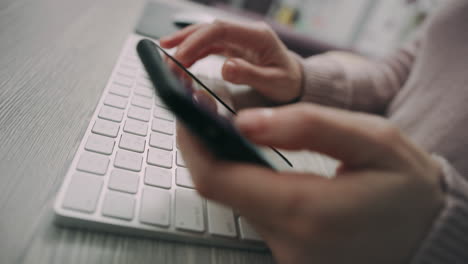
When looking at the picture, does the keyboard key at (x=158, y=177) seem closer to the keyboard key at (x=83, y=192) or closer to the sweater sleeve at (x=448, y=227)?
the keyboard key at (x=83, y=192)

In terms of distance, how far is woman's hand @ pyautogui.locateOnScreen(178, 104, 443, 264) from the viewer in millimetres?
172

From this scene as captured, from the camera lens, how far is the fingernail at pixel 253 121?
0.60 ft

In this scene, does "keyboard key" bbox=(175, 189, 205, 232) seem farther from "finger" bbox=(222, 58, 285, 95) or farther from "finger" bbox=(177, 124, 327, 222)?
"finger" bbox=(222, 58, 285, 95)

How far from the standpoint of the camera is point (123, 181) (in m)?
0.24

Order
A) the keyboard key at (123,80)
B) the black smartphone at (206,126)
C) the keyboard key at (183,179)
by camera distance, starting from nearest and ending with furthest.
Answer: the black smartphone at (206,126), the keyboard key at (183,179), the keyboard key at (123,80)

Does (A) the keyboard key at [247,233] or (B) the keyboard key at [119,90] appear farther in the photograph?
(B) the keyboard key at [119,90]

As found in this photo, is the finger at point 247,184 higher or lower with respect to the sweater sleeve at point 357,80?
lower

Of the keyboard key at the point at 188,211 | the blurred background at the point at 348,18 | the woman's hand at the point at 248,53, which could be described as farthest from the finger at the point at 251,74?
the blurred background at the point at 348,18

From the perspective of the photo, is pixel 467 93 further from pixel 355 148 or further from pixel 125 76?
pixel 125 76

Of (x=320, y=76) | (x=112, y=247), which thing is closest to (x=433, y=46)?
(x=320, y=76)

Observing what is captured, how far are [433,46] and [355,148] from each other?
0.53 metres

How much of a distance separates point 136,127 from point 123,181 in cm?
9

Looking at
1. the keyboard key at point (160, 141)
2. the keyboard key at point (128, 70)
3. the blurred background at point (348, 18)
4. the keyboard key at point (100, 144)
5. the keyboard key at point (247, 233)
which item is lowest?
the keyboard key at point (247, 233)

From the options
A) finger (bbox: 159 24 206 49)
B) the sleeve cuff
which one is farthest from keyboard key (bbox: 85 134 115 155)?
the sleeve cuff
